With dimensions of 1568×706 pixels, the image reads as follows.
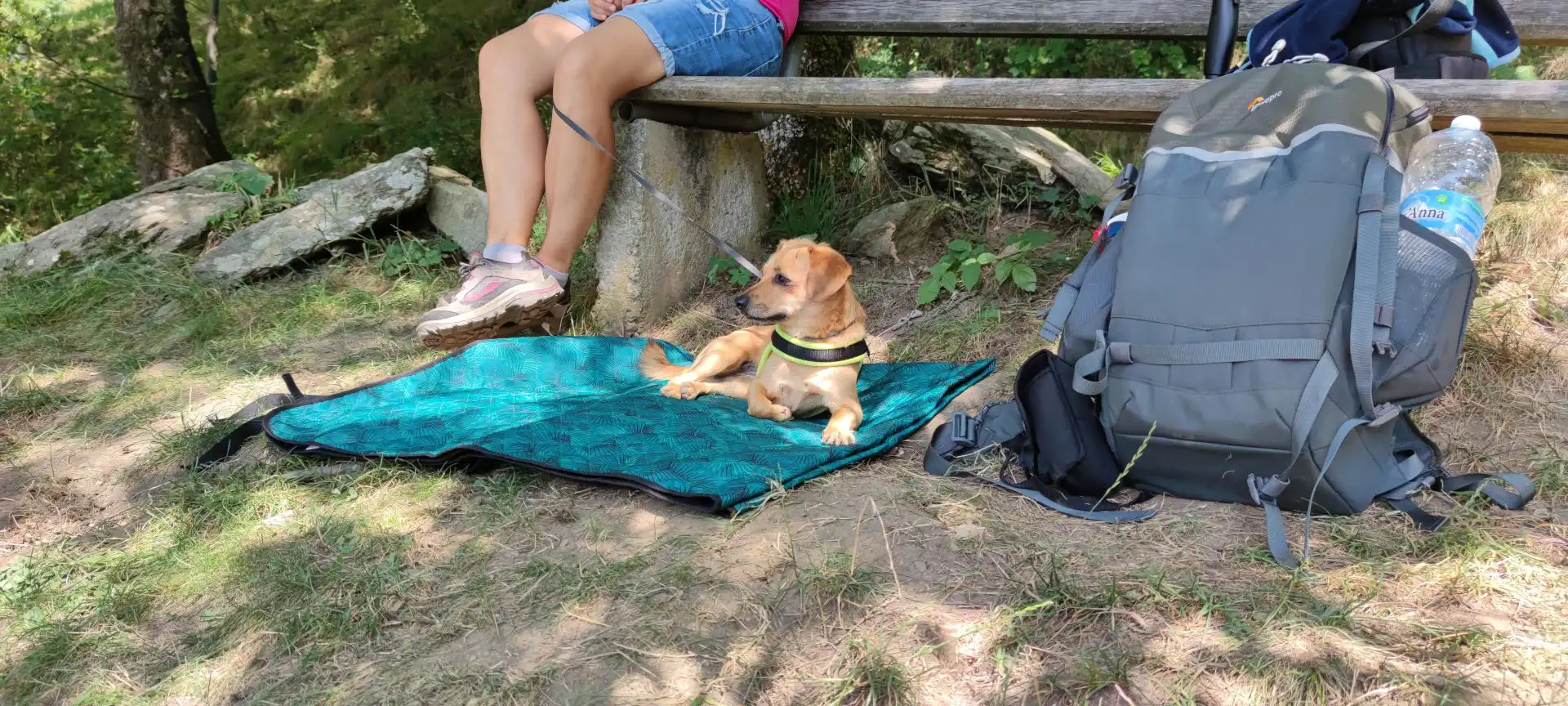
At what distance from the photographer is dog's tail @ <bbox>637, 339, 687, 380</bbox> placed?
3.89m

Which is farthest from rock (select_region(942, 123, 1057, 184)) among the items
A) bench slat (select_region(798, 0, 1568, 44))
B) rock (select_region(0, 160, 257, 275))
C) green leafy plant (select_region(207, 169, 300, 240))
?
rock (select_region(0, 160, 257, 275))

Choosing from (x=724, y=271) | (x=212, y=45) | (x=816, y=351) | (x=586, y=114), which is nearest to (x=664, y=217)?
(x=724, y=271)

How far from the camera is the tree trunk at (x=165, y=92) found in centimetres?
668

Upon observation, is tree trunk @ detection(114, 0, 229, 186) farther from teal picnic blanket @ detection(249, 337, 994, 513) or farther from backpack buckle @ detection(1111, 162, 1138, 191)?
backpack buckle @ detection(1111, 162, 1138, 191)

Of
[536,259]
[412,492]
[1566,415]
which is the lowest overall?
[1566,415]

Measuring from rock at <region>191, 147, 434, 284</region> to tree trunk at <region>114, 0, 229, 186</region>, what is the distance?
1.95 meters

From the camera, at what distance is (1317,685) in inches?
73.2

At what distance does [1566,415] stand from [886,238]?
267 centimetres

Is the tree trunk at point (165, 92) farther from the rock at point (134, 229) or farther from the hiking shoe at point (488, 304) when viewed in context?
the hiking shoe at point (488, 304)

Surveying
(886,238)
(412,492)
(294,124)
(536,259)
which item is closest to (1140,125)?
(886,238)

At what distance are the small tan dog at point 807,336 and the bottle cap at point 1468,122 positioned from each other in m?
1.79

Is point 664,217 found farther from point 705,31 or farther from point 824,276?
point 824,276

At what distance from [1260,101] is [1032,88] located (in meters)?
0.77

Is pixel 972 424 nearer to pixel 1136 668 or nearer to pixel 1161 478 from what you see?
pixel 1161 478
